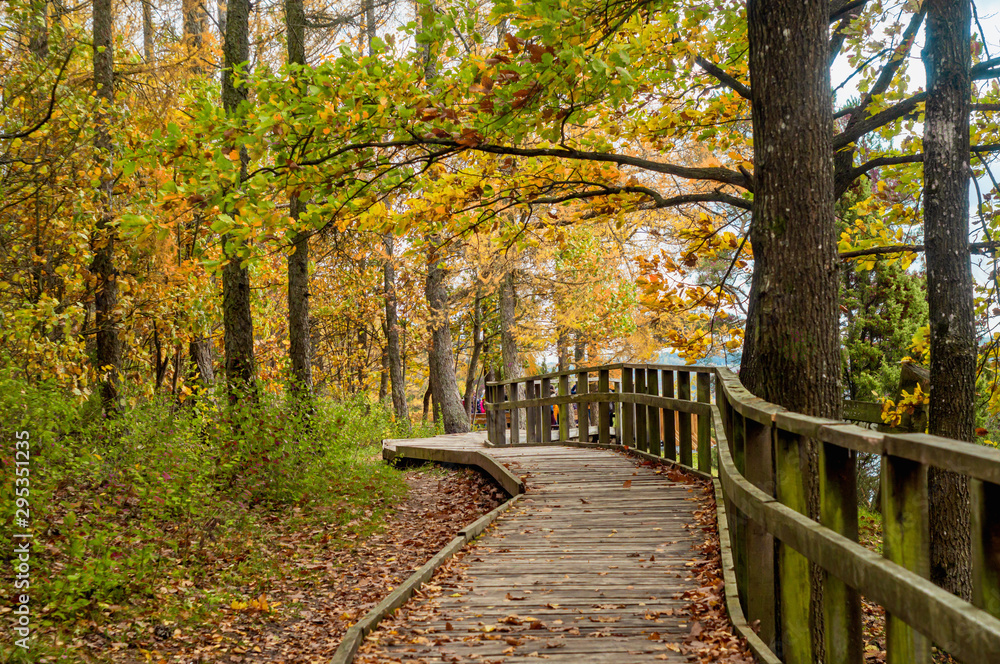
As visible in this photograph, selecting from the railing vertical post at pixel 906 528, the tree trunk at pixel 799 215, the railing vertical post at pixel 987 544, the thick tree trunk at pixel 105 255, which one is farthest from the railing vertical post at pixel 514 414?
the railing vertical post at pixel 987 544

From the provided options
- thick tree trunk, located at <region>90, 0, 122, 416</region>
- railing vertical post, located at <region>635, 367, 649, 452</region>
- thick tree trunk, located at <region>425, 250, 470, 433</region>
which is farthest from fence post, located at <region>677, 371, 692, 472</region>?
thick tree trunk, located at <region>425, 250, 470, 433</region>

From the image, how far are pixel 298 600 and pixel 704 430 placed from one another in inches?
192

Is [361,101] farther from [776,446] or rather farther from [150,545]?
[776,446]

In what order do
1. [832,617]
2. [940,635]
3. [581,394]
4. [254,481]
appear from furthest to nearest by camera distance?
1. [581,394]
2. [254,481]
3. [832,617]
4. [940,635]

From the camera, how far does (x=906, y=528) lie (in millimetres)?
2457

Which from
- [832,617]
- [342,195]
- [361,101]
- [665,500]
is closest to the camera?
[832,617]

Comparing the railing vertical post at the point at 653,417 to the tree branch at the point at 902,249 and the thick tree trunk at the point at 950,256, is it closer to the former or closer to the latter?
the tree branch at the point at 902,249

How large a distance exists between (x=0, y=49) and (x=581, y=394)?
367 inches

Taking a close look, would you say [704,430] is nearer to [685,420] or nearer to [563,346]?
[685,420]

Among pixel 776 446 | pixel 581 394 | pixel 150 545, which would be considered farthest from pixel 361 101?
pixel 581 394

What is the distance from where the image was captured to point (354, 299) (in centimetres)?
2380

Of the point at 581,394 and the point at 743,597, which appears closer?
the point at 743,597

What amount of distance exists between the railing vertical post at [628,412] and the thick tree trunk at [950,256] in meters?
4.53

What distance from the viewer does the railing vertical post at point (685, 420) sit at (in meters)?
9.27
